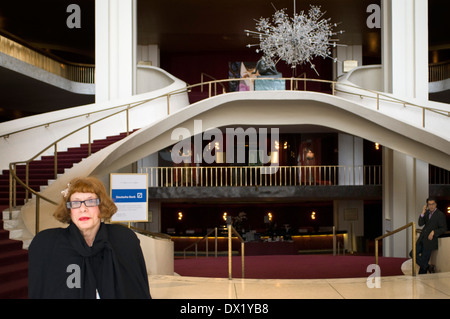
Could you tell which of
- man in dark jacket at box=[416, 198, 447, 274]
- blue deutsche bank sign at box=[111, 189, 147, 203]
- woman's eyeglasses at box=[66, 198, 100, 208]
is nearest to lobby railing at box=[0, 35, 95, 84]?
blue deutsche bank sign at box=[111, 189, 147, 203]

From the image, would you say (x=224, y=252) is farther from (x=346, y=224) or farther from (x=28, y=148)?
(x=28, y=148)

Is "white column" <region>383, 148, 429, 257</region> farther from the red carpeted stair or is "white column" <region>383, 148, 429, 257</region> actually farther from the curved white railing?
the red carpeted stair

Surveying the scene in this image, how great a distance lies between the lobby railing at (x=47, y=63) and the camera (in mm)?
16188

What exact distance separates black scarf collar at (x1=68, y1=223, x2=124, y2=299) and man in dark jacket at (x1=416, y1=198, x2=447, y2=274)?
23.7ft

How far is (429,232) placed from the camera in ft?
28.6

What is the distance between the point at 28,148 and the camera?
12.6 m

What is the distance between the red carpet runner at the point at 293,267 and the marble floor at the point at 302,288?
8.71ft

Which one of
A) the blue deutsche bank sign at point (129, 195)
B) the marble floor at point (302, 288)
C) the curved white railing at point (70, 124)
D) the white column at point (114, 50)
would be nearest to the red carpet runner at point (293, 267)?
the marble floor at point (302, 288)

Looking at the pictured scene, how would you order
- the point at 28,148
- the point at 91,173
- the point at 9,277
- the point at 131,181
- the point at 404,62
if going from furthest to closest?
1. the point at 404,62
2. the point at 28,148
3. the point at 91,173
4. the point at 131,181
5. the point at 9,277

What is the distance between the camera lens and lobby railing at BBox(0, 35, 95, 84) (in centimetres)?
1619

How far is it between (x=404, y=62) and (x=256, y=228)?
1056 centimetres

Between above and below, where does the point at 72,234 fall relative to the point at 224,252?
above

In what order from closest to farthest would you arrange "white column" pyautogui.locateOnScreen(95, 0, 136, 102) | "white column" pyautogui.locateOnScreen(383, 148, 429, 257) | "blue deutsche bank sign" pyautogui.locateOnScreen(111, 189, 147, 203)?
"blue deutsche bank sign" pyautogui.locateOnScreen(111, 189, 147, 203) < "white column" pyautogui.locateOnScreen(95, 0, 136, 102) < "white column" pyautogui.locateOnScreen(383, 148, 429, 257)

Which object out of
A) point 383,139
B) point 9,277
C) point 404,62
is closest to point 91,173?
point 9,277
